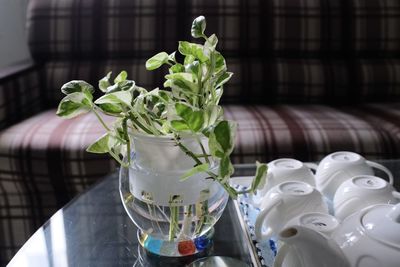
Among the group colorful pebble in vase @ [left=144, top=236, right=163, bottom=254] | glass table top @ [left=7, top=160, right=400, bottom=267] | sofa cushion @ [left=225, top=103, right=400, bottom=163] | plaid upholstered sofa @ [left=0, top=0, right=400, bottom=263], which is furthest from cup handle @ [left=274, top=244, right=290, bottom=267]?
plaid upholstered sofa @ [left=0, top=0, right=400, bottom=263]

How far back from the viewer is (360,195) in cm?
68

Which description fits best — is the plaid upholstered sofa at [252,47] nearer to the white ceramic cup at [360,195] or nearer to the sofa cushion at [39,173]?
the sofa cushion at [39,173]

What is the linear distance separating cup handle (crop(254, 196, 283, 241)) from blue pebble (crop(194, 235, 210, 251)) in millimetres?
89

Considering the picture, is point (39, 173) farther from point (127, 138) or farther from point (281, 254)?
point (281, 254)

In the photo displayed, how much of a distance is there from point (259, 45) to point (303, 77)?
197 millimetres

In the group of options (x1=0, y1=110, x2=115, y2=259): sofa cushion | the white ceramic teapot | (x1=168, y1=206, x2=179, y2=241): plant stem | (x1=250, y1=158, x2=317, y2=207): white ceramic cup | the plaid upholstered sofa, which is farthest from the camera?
the plaid upholstered sofa

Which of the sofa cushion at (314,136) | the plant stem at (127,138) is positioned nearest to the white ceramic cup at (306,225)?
the plant stem at (127,138)

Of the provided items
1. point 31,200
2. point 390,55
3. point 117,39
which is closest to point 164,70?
point 117,39

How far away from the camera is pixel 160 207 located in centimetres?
64

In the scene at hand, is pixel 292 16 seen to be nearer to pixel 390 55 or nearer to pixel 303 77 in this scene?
pixel 303 77

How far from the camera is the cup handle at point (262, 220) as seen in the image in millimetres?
650

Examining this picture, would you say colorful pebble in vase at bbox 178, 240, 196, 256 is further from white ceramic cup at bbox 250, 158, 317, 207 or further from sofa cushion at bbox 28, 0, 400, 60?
sofa cushion at bbox 28, 0, 400, 60

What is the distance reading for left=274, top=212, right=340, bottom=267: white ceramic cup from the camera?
542mm

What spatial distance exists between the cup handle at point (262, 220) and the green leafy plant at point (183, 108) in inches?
2.9
